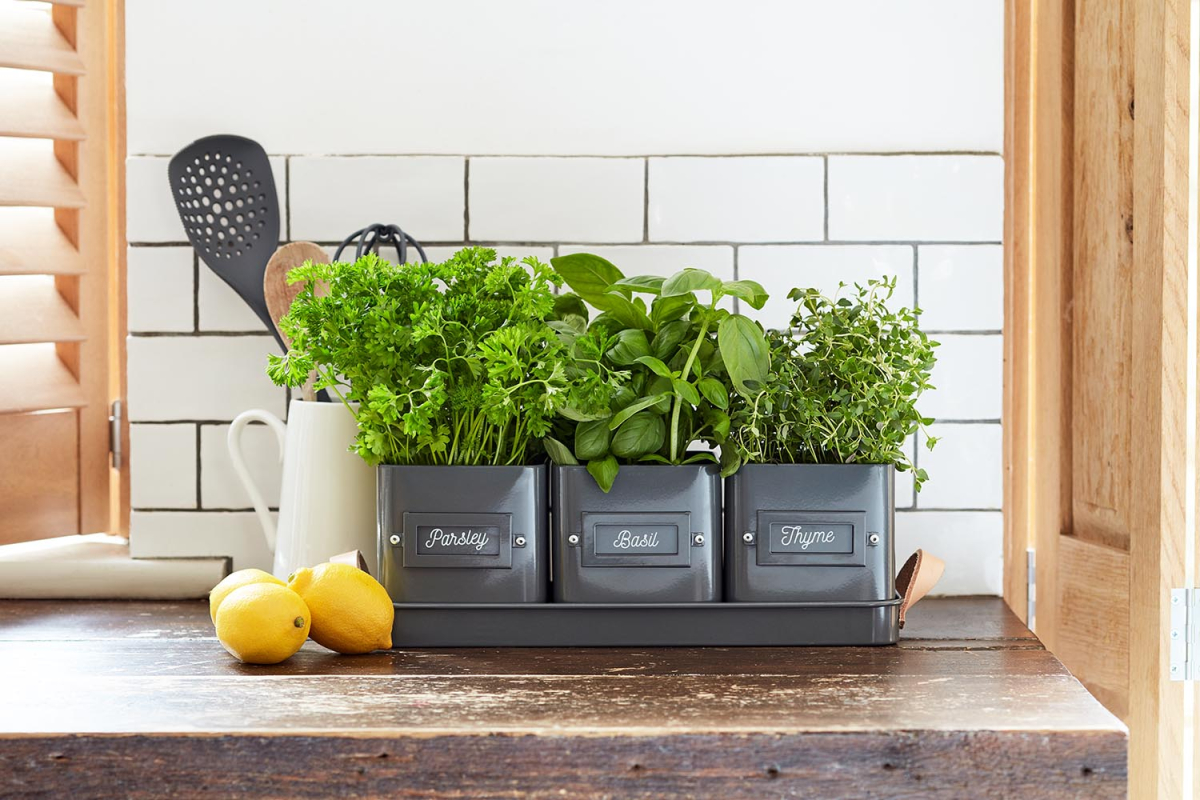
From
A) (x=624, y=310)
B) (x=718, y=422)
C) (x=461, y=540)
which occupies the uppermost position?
(x=624, y=310)

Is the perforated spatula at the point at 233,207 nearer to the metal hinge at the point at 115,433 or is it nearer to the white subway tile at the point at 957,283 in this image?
the metal hinge at the point at 115,433

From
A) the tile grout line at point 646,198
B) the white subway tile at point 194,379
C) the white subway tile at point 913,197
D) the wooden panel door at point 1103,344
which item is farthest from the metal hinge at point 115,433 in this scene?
the wooden panel door at point 1103,344

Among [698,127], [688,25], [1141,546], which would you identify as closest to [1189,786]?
[1141,546]

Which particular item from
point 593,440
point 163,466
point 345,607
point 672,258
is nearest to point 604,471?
point 593,440

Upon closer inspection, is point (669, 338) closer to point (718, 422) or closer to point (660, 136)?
point (718, 422)

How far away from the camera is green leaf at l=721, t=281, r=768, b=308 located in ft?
2.86

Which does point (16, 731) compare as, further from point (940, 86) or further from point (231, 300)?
point (940, 86)

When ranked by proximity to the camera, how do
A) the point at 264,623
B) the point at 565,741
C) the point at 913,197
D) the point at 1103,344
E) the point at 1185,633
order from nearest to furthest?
1. the point at 565,741
2. the point at 264,623
3. the point at 1185,633
4. the point at 1103,344
5. the point at 913,197

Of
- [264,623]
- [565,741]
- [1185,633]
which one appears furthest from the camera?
[1185,633]

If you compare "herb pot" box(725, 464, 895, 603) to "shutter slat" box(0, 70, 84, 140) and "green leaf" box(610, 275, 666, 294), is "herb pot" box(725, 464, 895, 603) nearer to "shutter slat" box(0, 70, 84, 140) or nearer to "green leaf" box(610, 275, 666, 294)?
"green leaf" box(610, 275, 666, 294)

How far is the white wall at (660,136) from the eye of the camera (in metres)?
1.17

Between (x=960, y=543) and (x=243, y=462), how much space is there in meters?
0.82

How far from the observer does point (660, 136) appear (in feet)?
3.87

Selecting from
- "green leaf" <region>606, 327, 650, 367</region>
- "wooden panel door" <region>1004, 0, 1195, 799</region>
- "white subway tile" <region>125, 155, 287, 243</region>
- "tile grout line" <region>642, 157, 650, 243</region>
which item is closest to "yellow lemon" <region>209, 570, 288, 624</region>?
"green leaf" <region>606, 327, 650, 367</region>
